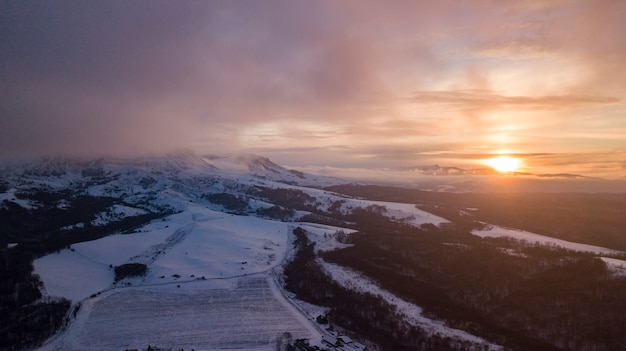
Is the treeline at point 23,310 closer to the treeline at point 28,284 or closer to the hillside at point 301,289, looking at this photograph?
the treeline at point 28,284

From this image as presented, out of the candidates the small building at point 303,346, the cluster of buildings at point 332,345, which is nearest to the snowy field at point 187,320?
the cluster of buildings at point 332,345

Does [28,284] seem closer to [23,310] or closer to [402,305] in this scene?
[23,310]

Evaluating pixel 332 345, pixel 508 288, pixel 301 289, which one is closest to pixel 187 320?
pixel 301 289

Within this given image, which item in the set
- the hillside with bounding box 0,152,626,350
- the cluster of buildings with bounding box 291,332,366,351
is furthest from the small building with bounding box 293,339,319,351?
the hillside with bounding box 0,152,626,350

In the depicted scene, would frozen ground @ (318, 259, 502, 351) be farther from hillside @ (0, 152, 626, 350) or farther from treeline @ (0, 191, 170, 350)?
treeline @ (0, 191, 170, 350)

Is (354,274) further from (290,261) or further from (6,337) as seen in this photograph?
(6,337)

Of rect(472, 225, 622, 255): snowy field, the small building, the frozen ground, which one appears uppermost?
rect(472, 225, 622, 255): snowy field
